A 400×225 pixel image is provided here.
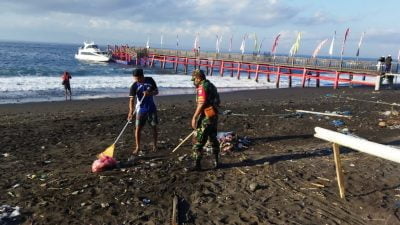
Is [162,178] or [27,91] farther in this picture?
[27,91]

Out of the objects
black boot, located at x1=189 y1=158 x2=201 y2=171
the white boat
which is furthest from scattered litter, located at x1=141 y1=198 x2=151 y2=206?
the white boat

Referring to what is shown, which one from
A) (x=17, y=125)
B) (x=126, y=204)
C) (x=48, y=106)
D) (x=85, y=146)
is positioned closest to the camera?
(x=126, y=204)

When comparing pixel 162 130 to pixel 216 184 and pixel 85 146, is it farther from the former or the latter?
pixel 216 184

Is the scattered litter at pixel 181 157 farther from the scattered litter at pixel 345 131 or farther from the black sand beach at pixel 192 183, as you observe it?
the scattered litter at pixel 345 131

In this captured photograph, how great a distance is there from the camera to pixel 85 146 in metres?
9.34

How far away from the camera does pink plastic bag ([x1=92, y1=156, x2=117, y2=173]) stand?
7.05m

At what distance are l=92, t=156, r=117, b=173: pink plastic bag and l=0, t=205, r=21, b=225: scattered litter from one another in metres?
1.69

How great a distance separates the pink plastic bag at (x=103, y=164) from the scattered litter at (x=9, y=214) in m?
1.69

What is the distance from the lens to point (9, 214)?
5.33m

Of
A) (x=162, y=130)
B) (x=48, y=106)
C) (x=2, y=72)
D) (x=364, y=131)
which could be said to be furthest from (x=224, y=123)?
(x=2, y=72)

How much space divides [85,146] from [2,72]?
113 ft

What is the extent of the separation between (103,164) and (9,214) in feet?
6.47

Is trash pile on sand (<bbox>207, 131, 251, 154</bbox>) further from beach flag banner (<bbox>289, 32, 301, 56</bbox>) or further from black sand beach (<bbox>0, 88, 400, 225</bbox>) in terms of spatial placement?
beach flag banner (<bbox>289, 32, 301, 56</bbox>)

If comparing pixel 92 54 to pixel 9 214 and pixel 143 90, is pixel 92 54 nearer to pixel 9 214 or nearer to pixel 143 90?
pixel 143 90
